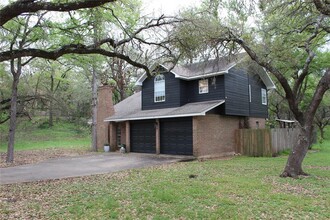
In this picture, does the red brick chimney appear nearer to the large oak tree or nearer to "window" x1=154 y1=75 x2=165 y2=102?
"window" x1=154 y1=75 x2=165 y2=102

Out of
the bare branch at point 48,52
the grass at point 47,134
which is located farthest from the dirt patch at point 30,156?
the bare branch at point 48,52

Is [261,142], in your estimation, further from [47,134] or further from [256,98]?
[47,134]

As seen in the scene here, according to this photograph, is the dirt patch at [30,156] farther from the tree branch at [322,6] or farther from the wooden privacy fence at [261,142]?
the tree branch at [322,6]

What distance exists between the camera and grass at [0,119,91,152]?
1219 inches

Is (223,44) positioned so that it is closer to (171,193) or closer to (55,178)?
(171,193)

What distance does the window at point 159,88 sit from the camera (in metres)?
20.3

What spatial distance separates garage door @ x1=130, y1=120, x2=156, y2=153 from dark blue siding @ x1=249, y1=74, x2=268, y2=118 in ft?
25.3

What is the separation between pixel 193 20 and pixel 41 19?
6996 millimetres

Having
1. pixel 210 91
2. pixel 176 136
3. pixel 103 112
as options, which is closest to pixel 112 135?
pixel 103 112

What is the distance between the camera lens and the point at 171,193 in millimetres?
7664

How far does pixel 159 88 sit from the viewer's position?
20.6 meters

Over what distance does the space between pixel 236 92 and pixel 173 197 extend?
13.4 meters

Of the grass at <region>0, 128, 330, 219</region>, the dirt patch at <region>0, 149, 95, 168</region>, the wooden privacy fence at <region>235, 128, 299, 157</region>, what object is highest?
the wooden privacy fence at <region>235, 128, 299, 157</region>

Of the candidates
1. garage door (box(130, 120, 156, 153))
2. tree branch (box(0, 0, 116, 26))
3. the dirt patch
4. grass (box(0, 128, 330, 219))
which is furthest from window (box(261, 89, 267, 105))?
tree branch (box(0, 0, 116, 26))
